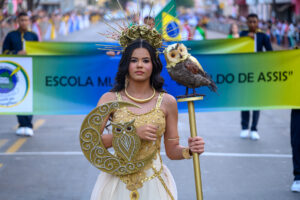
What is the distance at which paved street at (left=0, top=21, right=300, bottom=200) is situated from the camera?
7.23 m

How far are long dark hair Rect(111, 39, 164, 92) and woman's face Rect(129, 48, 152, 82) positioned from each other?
3cm

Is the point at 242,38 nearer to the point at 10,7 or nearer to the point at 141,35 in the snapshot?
the point at 141,35

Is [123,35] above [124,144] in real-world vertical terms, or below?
above

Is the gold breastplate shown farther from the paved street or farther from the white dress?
the paved street

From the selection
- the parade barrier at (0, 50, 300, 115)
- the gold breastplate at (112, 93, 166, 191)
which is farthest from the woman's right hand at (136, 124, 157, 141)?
the parade barrier at (0, 50, 300, 115)

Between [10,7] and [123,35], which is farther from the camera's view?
[10,7]

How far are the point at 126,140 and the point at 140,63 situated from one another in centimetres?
Result: 55

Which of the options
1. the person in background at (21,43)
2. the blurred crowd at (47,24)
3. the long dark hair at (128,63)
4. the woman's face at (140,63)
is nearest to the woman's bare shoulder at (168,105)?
the long dark hair at (128,63)

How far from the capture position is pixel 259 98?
8.37 m

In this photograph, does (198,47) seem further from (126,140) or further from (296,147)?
(126,140)

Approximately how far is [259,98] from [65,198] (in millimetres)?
2997

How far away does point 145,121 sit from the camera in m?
4.09

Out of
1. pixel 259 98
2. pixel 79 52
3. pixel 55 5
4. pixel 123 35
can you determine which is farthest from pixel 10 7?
Result: pixel 55 5

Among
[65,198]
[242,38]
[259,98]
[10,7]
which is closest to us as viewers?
[65,198]
